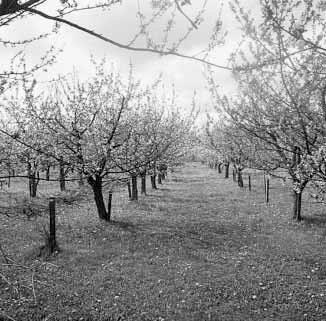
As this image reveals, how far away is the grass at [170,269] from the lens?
570 cm

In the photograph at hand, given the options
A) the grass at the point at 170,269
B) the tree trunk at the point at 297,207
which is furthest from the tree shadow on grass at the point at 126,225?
the tree trunk at the point at 297,207

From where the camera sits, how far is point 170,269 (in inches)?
302

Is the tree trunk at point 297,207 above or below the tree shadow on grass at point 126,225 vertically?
above

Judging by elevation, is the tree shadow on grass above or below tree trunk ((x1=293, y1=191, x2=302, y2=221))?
below

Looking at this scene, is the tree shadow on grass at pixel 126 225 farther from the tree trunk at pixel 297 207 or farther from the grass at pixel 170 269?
the tree trunk at pixel 297 207

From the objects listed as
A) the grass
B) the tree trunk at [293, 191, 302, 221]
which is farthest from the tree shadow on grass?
the tree trunk at [293, 191, 302, 221]

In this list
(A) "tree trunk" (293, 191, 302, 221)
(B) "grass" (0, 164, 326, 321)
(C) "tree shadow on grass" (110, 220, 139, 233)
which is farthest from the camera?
(A) "tree trunk" (293, 191, 302, 221)

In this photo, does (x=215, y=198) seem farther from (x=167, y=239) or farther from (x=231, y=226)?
(x=167, y=239)

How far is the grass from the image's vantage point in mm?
5699

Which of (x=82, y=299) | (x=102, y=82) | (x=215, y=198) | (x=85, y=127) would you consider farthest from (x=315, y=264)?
(x=215, y=198)

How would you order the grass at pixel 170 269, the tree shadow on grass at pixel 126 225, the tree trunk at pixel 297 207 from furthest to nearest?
1. the tree trunk at pixel 297 207
2. the tree shadow on grass at pixel 126 225
3. the grass at pixel 170 269

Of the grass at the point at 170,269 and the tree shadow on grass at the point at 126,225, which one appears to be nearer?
the grass at the point at 170,269

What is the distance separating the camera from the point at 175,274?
7.34 metres

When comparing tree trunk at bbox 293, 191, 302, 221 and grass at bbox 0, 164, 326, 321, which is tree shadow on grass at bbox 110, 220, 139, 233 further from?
tree trunk at bbox 293, 191, 302, 221
